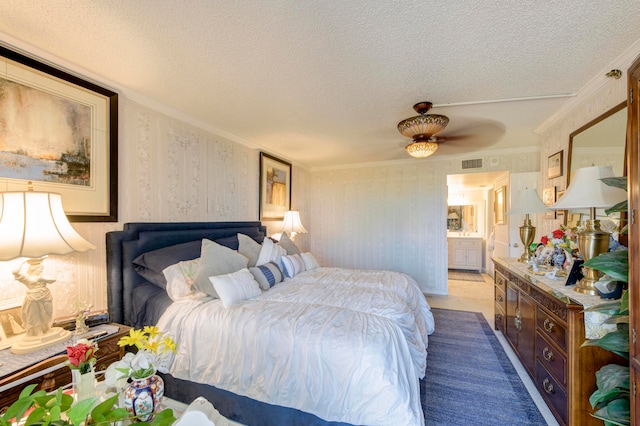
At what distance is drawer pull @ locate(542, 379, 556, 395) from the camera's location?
5.84 ft

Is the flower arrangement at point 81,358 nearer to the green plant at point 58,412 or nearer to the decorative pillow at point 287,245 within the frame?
the green plant at point 58,412

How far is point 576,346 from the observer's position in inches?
60.9

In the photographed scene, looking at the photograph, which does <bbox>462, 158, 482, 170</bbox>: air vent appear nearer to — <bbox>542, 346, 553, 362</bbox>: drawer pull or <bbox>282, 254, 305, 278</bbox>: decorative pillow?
<bbox>542, 346, 553, 362</bbox>: drawer pull

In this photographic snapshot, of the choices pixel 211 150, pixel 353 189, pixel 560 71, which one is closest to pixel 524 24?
pixel 560 71

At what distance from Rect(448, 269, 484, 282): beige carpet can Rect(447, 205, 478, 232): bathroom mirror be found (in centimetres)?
130

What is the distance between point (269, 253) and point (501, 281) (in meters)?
2.63

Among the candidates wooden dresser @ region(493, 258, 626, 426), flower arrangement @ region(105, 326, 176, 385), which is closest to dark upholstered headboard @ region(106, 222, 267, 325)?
flower arrangement @ region(105, 326, 176, 385)

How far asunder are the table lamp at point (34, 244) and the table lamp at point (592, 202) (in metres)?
3.14

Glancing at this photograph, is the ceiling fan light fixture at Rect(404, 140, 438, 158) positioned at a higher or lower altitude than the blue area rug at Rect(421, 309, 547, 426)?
higher

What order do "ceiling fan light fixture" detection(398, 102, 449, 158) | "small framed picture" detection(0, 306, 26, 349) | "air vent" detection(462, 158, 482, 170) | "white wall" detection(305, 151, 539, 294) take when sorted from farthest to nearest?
1. "white wall" detection(305, 151, 539, 294)
2. "air vent" detection(462, 158, 482, 170)
3. "ceiling fan light fixture" detection(398, 102, 449, 158)
4. "small framed picture" detection(0, 306, 26, 349)

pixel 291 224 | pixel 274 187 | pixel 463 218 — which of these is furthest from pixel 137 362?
pixel 463 218

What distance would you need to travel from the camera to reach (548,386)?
5.98ft

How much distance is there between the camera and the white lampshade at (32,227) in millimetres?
1340

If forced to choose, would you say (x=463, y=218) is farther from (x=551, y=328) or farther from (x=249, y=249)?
(x=249, y=249)
